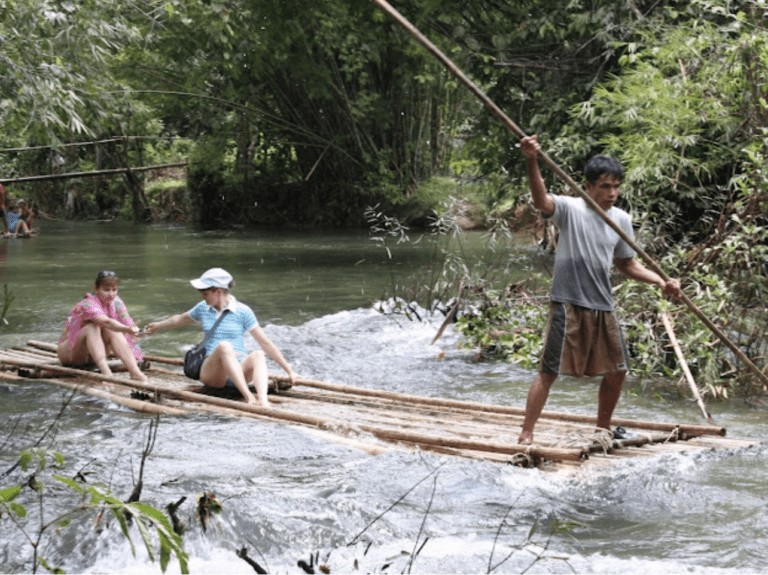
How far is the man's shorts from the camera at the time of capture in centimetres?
459

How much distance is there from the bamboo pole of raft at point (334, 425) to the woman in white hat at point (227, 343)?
317 mm

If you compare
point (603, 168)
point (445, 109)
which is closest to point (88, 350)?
point (603, 168)

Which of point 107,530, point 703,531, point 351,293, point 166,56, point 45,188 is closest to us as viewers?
point 107,530

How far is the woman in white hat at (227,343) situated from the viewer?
6.26m

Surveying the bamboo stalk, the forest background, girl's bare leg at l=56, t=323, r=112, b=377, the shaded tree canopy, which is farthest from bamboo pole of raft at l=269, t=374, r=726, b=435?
the bamboo stalk

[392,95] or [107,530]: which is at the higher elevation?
[392,95]

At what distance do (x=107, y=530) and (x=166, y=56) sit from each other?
1577cm

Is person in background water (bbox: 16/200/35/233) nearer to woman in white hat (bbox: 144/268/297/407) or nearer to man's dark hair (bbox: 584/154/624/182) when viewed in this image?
woman in white hat (bbox: 144/268/297/407)

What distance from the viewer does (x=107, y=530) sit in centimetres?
389

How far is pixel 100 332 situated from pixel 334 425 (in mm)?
2574

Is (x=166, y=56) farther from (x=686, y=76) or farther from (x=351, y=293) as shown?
(x=686, y=76)

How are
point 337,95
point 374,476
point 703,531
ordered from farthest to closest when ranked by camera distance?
point 337,95, point 374,476, point 703,531

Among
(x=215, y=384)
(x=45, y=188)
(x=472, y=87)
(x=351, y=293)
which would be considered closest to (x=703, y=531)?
(x=472, y=87)

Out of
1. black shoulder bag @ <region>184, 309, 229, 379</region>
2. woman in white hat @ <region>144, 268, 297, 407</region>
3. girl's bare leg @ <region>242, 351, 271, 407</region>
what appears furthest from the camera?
black shoulder bag @ <region>184, 309, 229, 379</region>
